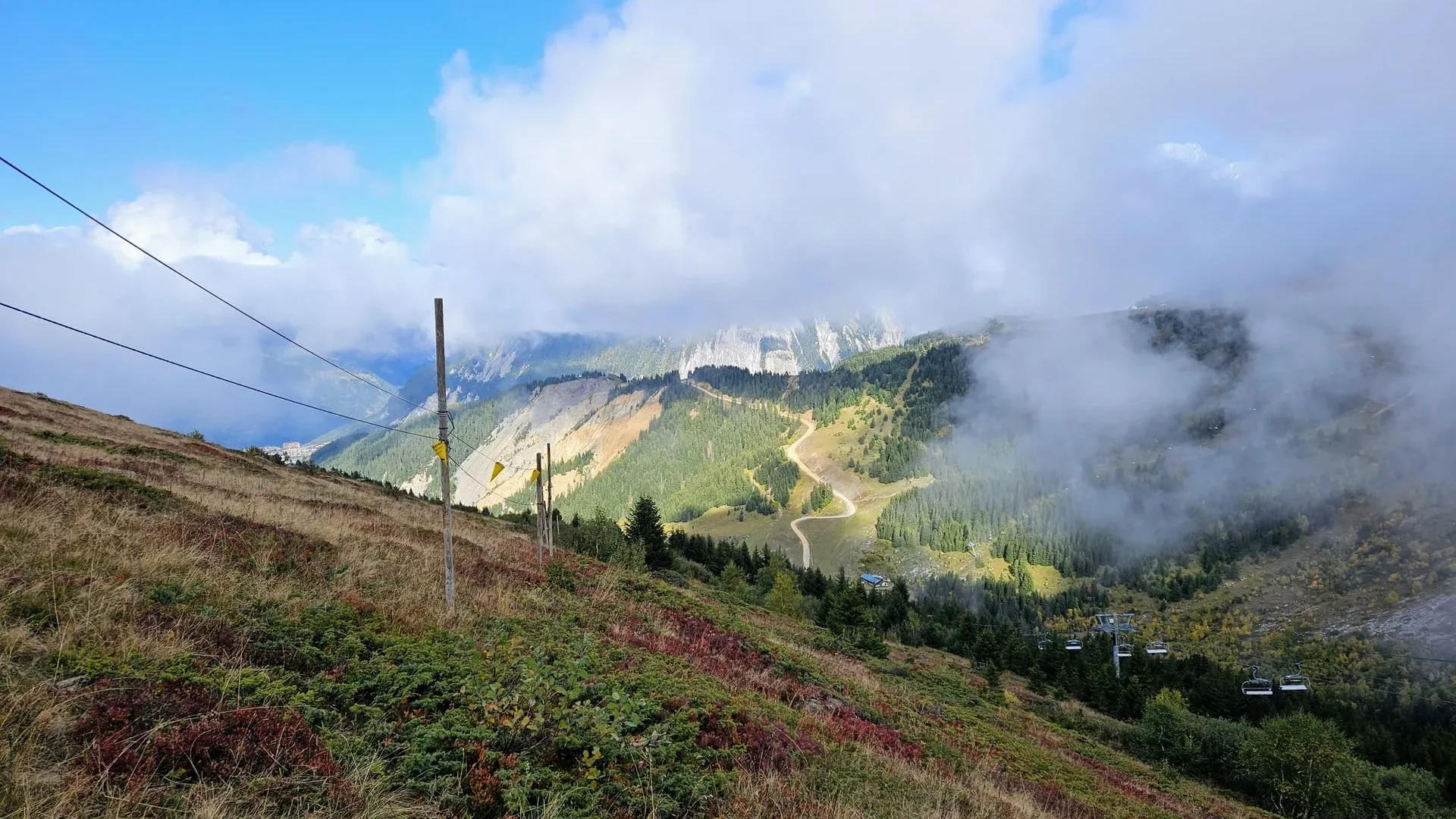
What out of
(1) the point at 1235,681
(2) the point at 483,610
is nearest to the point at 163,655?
(2) the point at 483,610

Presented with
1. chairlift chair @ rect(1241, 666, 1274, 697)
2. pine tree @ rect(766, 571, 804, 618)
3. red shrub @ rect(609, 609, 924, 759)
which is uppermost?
red shrub @ rect(609, 609, 924, 759)

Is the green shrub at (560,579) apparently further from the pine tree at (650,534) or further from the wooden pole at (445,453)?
the pine tree at (650,534)

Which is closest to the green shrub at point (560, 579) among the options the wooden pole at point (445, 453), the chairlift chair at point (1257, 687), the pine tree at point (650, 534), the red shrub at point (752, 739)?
the wooden pole at point (445, 453)

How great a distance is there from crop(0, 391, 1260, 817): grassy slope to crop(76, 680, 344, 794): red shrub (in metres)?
0.03

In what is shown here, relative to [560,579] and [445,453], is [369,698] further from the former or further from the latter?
[560,579]

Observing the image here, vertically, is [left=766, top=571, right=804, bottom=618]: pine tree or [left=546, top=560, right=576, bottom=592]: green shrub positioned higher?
[left=546, top=560, right=576, bottom=592]: green shrub

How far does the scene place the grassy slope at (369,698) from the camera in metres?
5.09

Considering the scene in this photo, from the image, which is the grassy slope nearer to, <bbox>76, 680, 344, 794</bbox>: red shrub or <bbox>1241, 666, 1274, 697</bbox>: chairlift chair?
<bbox>76, 680, 344, 794</bbox>: red shrub

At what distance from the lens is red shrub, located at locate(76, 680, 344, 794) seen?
15.7ft

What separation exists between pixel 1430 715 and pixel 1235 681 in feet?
219

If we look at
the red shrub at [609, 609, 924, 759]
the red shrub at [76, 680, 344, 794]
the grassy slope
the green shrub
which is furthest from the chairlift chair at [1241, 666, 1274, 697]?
the red shrub at [76, 680, 344, 794]

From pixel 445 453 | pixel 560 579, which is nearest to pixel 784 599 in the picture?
pixel 560 579

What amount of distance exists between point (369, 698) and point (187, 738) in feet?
7.79

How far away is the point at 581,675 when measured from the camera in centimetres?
930
